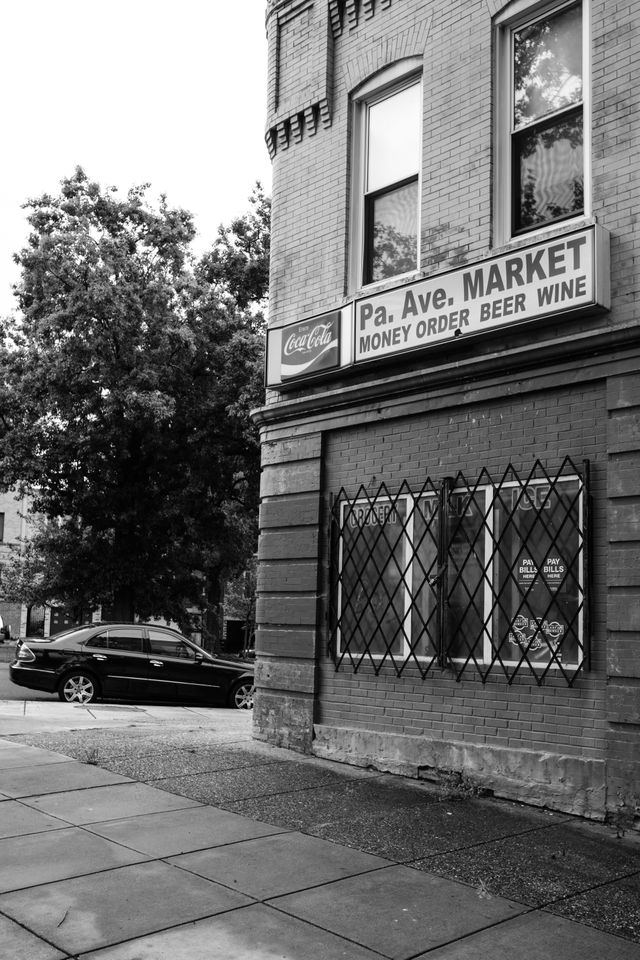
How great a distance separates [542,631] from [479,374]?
237cm

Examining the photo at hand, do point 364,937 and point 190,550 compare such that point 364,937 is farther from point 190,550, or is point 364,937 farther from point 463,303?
point 190,550

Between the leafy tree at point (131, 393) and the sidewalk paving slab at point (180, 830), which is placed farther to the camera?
the leafy tree at point (131, 393)

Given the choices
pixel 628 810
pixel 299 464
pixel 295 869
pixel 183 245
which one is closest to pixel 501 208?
pixel 299 464

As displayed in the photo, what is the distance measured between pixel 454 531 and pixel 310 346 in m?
2.66

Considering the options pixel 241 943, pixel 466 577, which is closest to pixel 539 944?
pixel 241 943

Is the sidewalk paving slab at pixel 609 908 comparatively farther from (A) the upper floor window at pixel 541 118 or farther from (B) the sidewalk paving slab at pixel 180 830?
(A) the upper floor window at pixel 541 118

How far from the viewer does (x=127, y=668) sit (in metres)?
16.8

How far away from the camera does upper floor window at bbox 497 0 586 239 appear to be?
8383 mm

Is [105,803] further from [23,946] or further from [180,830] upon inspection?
[23,946]

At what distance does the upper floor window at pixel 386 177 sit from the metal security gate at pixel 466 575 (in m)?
2.54

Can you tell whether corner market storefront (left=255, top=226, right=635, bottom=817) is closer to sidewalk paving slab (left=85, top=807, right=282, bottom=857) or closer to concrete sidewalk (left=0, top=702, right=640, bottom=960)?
concrete sidewalk (left=0, top=702, right=640, bottom=960)

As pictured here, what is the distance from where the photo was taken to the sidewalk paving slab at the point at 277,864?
529 cm

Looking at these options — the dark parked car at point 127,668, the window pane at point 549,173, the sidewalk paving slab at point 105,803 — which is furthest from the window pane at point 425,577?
the dark parked car at point 127,668

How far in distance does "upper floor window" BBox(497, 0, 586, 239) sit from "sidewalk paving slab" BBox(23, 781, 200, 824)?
577 cm
